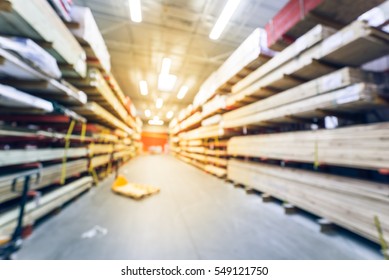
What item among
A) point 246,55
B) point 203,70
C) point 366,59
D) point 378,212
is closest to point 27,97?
point 246,55

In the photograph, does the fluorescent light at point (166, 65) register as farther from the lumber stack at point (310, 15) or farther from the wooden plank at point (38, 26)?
the wooden plank at point (38, 26)

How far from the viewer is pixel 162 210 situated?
9.46 feet

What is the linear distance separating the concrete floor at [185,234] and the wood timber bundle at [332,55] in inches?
88.0

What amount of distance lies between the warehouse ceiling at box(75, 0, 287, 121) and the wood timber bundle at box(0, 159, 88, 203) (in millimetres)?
4838

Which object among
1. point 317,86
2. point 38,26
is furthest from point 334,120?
point 38,26

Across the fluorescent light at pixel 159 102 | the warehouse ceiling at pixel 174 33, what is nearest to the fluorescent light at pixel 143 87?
the warehouse ceiling at pixel 174 33

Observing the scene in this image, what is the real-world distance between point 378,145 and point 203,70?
8121 mm

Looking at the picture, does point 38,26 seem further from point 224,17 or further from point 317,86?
point 224,17

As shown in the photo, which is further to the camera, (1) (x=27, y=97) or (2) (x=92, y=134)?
(2) (x=92, y=134)

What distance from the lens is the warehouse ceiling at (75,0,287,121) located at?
502 centimetres

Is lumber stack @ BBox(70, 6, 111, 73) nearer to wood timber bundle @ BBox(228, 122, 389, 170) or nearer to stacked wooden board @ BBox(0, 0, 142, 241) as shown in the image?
stacked wooden board @ BBox(0, 0, 142, 241)

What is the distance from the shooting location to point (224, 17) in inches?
193

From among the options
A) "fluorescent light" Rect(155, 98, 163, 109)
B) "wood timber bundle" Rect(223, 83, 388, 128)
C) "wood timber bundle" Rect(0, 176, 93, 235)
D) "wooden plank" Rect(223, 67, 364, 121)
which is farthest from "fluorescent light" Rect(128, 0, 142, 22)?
"fluorescent light" Rect(155, 98, 163, 109)
